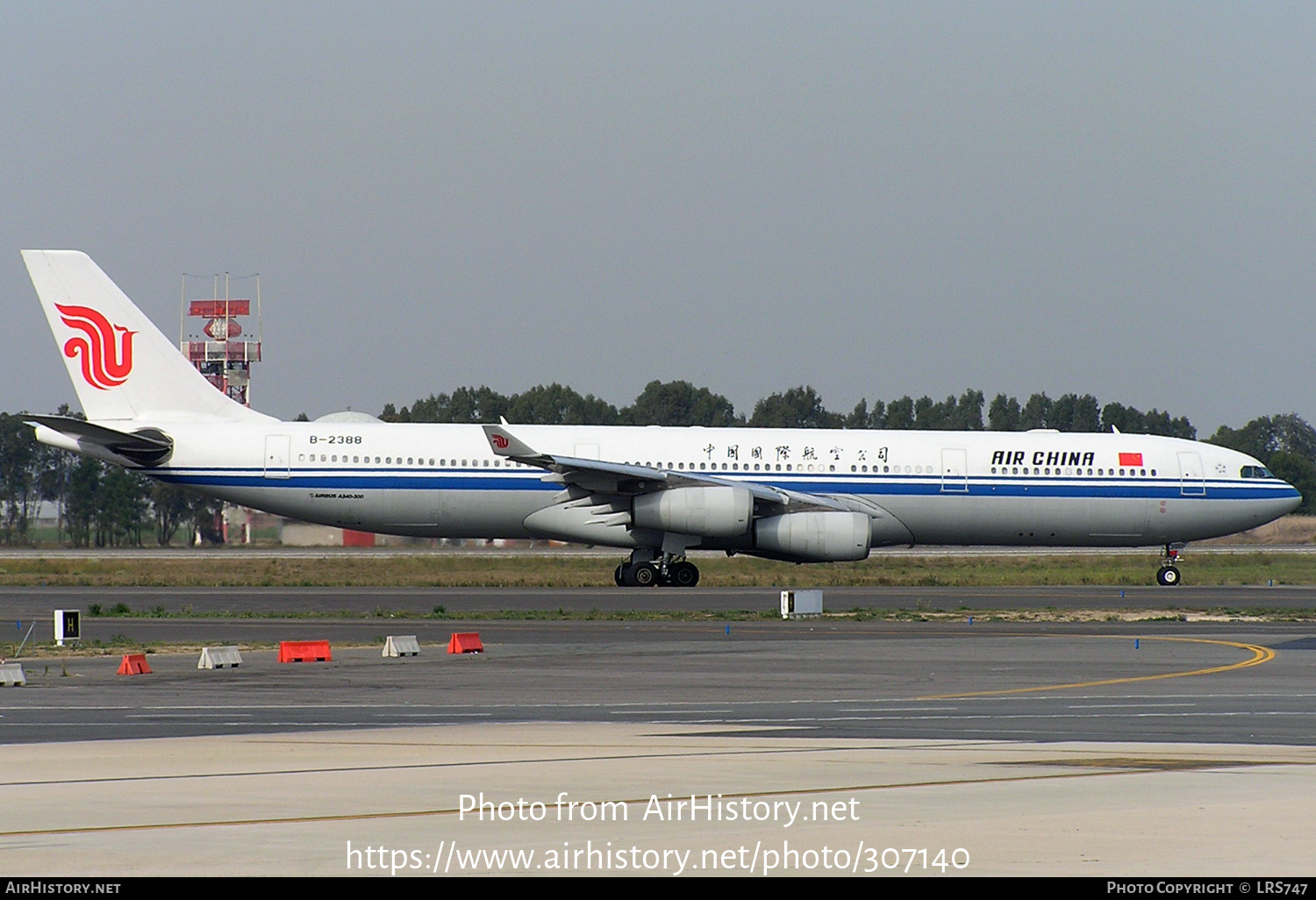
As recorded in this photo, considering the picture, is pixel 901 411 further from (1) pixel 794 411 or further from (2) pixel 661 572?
(2) pixel 661 572

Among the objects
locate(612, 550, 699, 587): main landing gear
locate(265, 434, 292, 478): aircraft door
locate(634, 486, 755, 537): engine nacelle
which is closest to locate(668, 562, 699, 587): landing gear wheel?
locate(612, 550, 699, 587): main landing gear

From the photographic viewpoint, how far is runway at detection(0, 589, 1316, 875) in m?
7.94

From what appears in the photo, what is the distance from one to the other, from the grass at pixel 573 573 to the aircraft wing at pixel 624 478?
2.86 metres

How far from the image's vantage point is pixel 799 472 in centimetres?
3819

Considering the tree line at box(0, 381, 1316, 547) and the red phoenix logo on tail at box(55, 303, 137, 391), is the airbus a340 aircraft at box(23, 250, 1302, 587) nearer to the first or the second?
the red phoenix logo on tail at box(55, 303, 137, 391)

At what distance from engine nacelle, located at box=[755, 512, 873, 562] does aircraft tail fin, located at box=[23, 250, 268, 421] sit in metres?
13.9

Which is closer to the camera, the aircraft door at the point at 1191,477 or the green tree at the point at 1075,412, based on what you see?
the aircraft door at the point at 1191,477

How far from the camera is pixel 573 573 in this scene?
42.8 m

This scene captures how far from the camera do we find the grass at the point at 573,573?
4038 centimetres

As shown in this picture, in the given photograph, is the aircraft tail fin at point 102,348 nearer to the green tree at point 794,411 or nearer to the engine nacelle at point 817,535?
the engine nacelle at point 817,535

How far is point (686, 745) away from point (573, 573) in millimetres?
30693

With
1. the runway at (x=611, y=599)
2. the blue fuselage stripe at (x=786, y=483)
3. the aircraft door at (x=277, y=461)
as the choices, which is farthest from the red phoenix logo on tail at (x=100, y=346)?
the runway at (x=611, y=599)
